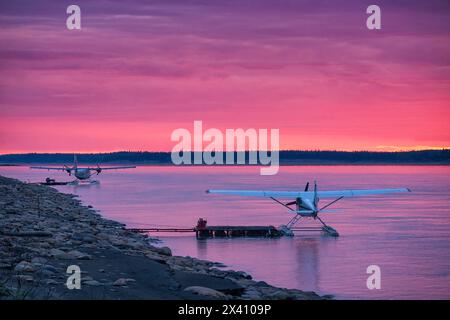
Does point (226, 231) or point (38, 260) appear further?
point (226, 231)

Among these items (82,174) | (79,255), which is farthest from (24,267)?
(82,174)

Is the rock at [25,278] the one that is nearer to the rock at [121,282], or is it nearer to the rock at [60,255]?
the rock at [121,282]

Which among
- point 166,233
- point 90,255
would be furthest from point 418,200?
point 90,255

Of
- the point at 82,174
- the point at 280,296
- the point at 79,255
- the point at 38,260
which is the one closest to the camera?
the point at 38,260

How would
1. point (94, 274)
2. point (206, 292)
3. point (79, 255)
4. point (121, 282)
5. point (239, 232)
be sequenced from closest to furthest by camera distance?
point (121, 282) < point (206, 292) < point (94, 274) < point (79, 255) < point (239, 232)

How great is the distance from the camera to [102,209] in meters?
56.9

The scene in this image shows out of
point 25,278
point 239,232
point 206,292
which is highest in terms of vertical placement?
point 239,232

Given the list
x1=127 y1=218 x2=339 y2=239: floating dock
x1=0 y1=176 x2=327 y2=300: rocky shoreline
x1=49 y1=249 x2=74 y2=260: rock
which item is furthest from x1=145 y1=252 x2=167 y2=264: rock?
x1=127 y1=218 x2=339 y2=239: floating dock

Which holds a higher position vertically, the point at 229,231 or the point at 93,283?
the point at 229,231

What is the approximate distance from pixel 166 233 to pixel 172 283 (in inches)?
926

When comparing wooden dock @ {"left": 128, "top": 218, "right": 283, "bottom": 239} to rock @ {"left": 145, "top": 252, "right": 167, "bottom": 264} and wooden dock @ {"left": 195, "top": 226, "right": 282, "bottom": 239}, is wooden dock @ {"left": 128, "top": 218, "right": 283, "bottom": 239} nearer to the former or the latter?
wooden dock @ {"left": 195, "top": 226, "right": 282, "bottom": 239}


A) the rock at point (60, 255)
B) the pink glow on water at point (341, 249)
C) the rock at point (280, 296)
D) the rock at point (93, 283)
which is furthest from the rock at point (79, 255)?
the pink glow on water at point (341, 249)

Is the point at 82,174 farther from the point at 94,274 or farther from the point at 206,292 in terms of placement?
the point at 206,292

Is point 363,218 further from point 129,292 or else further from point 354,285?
point 129,292
